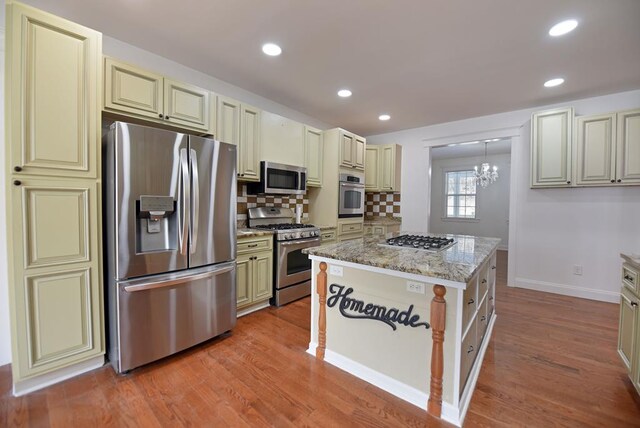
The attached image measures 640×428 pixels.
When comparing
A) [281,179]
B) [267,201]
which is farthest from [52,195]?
[267,201]

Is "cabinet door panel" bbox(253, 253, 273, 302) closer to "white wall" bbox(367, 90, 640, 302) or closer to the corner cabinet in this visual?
the corner cabinet

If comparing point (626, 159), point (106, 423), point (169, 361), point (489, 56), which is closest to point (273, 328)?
point (169, 361)

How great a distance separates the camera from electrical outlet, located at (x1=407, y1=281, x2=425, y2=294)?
62.4 inches

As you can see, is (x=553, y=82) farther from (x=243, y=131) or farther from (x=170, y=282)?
(x=170, y=282)

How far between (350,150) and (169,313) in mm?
3165

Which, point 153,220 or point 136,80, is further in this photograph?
point 136,80

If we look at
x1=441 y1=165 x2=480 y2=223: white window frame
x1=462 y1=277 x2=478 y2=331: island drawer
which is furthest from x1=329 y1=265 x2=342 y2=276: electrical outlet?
x1=441 y1=165 x2=480 y2=223: white window frame

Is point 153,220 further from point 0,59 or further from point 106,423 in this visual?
point 0,59

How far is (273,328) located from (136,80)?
242 centimetres

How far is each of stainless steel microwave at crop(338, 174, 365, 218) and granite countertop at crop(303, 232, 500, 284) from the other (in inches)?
68.3

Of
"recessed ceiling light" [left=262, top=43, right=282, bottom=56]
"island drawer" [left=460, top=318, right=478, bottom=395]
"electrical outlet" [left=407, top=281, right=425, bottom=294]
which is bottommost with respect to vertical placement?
"island drawer" [left=460, top=318, right=478, bottom=395]

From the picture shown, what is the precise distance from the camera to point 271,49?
2.43m

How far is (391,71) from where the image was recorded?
280 cm

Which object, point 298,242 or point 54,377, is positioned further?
point 298,242
